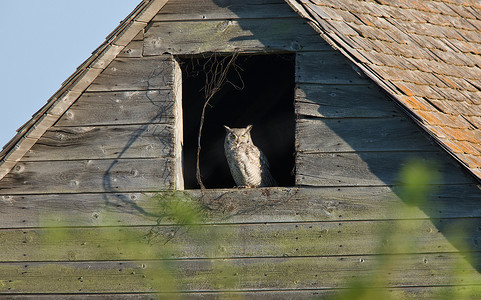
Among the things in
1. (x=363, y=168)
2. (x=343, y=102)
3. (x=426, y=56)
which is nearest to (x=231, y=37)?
(x=343, y=102)

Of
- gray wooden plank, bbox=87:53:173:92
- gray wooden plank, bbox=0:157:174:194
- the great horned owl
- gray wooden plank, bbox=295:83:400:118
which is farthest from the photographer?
the great horned owl

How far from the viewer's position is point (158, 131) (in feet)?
22.7

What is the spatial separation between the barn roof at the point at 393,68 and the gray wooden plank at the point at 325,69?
0.14m

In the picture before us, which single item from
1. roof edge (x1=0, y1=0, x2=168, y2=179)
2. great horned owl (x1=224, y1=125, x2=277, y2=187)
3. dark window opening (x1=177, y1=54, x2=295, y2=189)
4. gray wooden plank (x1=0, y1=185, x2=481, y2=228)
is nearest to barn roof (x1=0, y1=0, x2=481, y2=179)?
roof edge (x1=0, y1=0, x2=168, y2=179)

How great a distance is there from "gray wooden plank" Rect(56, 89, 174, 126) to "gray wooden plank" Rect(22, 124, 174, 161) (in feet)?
0.16

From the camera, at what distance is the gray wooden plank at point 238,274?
6477mm

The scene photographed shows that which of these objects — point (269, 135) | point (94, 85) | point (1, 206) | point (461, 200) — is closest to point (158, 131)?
point (94, 85)

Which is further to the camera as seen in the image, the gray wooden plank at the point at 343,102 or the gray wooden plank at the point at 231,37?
the gray wooden plank at the point at 231,37

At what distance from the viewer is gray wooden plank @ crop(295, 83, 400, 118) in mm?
6656

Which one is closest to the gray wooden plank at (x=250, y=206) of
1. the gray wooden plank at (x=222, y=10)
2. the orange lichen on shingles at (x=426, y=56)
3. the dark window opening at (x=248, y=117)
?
the orange lichen on shingles at (x=426, y=56)

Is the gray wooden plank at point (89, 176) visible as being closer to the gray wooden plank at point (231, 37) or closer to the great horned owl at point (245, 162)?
the gray wooden plank at point (231, 37)

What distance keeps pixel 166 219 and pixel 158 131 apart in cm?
67

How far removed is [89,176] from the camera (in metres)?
6.92

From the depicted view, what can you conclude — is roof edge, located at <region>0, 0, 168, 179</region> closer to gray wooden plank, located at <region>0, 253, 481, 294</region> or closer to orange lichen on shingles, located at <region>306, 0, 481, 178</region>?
gray wooden plank, located at <region>0, 253, 481, 294</region>
